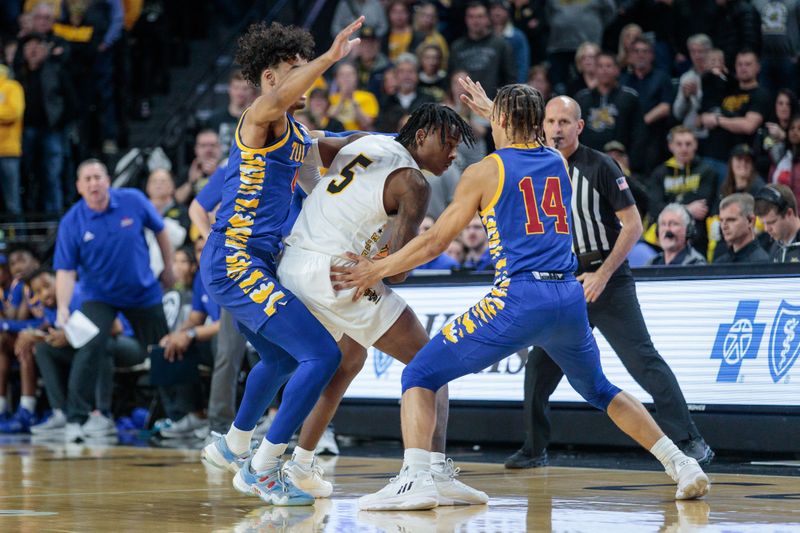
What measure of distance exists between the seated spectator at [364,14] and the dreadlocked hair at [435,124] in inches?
358

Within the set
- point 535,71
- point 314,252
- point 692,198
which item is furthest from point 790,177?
point 314,252

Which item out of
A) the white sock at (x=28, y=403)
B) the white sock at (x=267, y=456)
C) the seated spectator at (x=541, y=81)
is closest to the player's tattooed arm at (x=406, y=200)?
the white sock at (x=267, y=456)

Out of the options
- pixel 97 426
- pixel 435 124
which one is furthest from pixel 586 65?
pixel 435 124

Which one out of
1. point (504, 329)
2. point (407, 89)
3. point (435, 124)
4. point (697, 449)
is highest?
point (435, 124)

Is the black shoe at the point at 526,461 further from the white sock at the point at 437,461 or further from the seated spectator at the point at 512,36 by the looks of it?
the seated spectator at the point at 512,36

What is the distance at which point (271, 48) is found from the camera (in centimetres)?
604

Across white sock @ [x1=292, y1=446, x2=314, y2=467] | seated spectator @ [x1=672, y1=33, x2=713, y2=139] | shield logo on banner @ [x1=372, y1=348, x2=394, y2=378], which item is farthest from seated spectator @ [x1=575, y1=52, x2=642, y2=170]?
white sock @ [x1=292, y1=446, x2=314, y2=467]

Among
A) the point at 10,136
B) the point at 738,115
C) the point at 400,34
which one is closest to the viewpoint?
the point at 738,115

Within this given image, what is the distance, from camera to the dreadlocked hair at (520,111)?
5.73 m

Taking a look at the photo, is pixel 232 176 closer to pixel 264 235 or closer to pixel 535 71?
pixel 264 235

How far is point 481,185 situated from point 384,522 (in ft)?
5.12

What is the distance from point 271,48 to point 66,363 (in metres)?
6.32

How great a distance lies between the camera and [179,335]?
10555 millimetres

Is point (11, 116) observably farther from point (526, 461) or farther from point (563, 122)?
point (526, 461)
